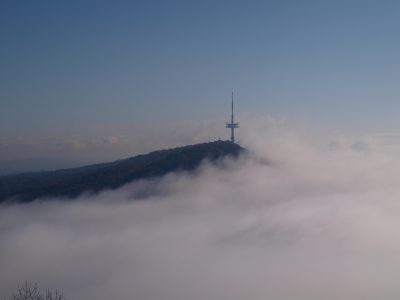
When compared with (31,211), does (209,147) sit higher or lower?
higher

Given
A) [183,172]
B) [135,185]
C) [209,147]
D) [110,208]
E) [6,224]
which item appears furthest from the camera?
[209,147]

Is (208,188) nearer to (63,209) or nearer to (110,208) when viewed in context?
(110,208)

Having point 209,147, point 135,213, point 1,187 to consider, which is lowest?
point 135,213

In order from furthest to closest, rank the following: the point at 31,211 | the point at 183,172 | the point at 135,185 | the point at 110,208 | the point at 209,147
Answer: the point at 209,147
the point at 183,172
the point at 135,185
the point at 110,208
the point at 31,211

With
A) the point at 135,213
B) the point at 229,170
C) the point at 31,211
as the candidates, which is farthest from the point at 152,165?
the point at 31,211

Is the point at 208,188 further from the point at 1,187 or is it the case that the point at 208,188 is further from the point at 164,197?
the point at 1,187

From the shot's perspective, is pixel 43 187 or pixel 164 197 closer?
pixel 43 187

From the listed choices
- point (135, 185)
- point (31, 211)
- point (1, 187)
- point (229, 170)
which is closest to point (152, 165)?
point (135, 185)
